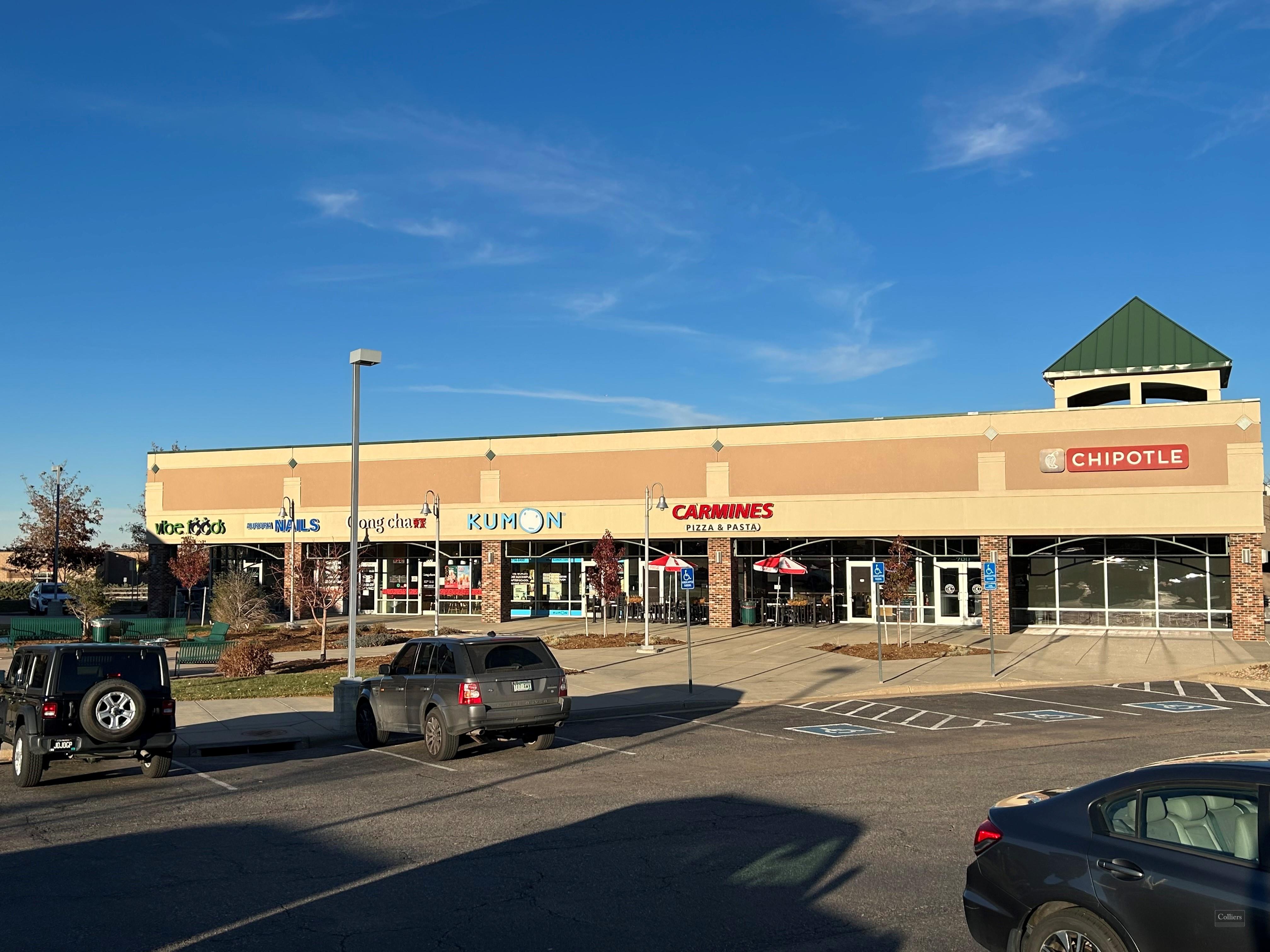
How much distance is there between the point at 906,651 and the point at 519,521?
19.3 metres

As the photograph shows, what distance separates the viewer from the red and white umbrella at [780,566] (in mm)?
40094

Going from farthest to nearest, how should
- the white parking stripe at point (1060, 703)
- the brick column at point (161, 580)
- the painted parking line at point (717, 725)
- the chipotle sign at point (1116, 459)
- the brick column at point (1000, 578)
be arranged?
the brick column at point (161, 580) < the brick column at point (1000, 578) < the chipotle sign at point (1116, 459) < the white parking stripe at point (1060, 703) < the painted parking line at point (717, 725)

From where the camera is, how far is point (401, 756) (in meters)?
16.3

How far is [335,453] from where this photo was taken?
49.2 metres

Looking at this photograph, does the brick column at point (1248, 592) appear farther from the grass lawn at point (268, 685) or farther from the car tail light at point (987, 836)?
the car tail light at point (987, 836)

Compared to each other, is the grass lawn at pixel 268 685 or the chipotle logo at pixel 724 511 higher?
the chipotle logo at pixel 724 511

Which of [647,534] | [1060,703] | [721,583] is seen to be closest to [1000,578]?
[721,583]

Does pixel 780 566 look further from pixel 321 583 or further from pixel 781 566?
pixel 321 583

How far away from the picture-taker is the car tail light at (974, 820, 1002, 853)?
642 cm

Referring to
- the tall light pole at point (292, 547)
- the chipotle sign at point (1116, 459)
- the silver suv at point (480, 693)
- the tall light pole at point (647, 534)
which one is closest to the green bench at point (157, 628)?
the tall light pole at point (292, 547)

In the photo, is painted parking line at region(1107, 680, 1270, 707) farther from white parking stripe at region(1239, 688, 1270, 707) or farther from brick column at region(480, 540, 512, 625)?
brick column at region(480, 540, 512, 625)

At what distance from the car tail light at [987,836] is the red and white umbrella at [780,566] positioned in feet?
109

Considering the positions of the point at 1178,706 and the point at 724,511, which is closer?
the point at 1178,706

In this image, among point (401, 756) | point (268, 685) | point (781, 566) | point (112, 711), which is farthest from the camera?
point (781, 566)
